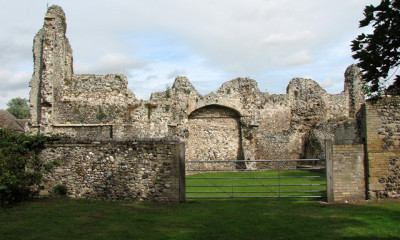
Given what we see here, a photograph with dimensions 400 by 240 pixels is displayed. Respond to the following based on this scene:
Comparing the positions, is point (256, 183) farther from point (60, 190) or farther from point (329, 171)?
point (60, 190)

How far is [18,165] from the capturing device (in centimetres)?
984

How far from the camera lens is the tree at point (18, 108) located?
5359 cm

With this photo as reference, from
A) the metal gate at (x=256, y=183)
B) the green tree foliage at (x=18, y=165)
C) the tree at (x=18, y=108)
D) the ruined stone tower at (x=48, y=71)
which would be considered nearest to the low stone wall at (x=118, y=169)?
the green tree foliage at (x=18, y=165)

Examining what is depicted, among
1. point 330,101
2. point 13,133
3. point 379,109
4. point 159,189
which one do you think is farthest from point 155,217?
point 330,101

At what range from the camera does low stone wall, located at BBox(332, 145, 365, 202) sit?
10.2m

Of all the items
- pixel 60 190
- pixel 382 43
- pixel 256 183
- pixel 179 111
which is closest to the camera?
pixel 382 43

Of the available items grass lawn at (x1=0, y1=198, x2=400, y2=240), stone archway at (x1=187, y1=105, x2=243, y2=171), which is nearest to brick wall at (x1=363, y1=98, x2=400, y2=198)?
grass lawn at (x1=0, y1=198, x2=400, y2=240)

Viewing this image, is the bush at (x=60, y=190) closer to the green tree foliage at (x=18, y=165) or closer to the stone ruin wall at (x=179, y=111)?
the green tree foliage at (x=18, y=165)

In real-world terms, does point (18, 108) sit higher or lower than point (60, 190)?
higher

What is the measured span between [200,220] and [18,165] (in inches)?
203

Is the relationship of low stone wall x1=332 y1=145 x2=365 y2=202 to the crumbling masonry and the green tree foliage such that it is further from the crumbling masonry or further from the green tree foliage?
the green tree foliage

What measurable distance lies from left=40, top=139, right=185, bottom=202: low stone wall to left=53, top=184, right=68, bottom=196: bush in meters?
0.11

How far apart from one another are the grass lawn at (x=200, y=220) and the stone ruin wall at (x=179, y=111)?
942 cm

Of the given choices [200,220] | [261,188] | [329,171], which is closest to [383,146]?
[329,171]
